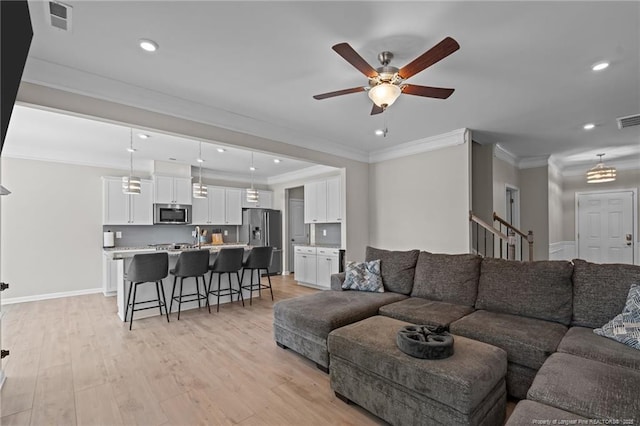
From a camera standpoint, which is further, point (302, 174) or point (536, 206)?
point (302, 174)

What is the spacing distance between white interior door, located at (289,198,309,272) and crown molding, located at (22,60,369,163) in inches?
140

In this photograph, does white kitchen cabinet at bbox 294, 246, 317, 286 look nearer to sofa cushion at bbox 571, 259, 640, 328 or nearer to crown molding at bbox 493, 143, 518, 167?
crown molding at bbox 493, 143, 518, 167

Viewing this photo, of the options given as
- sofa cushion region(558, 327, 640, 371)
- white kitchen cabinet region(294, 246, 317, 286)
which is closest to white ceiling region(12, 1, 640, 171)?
sofa cushion region(558, 327, 640, 371)

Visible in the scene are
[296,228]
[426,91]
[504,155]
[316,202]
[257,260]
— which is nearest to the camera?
[426,91]

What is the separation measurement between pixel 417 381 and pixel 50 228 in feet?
22.1

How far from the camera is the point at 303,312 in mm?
2867

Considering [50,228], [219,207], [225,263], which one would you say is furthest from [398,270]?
[50,228]

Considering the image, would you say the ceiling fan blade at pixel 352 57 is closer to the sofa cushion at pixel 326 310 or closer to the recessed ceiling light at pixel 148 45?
the recessed ceiling light at pixel 148 45

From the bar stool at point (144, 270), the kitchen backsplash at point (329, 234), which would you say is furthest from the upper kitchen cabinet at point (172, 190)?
the kitchen backsplash at point (329, 234)

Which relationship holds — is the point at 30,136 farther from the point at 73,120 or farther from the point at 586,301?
the point at 586,301

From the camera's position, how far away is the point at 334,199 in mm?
6109

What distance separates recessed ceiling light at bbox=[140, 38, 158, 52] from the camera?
2219 millimetres

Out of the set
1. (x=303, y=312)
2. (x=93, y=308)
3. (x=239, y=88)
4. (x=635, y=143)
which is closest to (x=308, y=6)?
(x=239, y=88)

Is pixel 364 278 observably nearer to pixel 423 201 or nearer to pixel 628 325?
pixel 423 201
